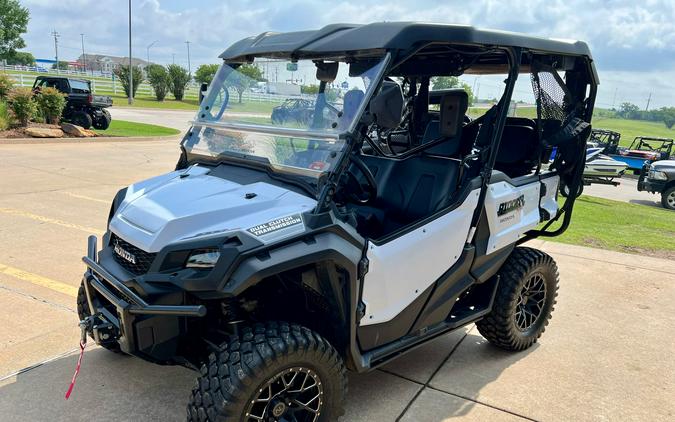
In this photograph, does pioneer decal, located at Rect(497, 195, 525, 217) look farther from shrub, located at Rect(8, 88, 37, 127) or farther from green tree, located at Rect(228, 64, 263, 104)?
shrub, located at Rect(8, 88, 37, 127)

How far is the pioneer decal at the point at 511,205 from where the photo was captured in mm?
3370

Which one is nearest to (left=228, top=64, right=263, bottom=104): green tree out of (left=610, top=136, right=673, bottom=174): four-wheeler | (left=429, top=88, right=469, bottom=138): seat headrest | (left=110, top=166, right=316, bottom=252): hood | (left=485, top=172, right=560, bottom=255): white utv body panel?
(left=110, top=166, right=316, bottom=252): hood

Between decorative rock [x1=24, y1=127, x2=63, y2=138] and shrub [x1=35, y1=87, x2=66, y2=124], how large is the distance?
1419 mm

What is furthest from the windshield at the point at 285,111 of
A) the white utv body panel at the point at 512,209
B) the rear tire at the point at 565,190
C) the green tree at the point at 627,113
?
the green tree at the point at 627,113

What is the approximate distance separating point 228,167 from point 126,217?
0.65 m

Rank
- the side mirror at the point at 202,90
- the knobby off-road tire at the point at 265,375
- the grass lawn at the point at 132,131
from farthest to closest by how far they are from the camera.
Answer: the grass lawn at the point at 132,131, the side mirror at the point at 202,90, the knobby off-road tire at the point at 265,375

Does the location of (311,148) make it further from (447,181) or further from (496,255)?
(496,255)

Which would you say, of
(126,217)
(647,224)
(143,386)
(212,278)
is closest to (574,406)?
(212,278)

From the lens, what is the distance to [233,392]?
7.06 ft

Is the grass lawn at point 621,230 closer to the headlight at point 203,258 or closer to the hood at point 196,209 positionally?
the hood at point 196,209

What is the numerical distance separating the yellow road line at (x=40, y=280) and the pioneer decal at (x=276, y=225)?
A: 265 centimetres

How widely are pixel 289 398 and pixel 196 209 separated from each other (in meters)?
0.97

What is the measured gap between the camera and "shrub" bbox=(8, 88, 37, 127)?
13875mm

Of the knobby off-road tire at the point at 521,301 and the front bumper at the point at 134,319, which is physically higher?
the front bumper at the point at 134,319
